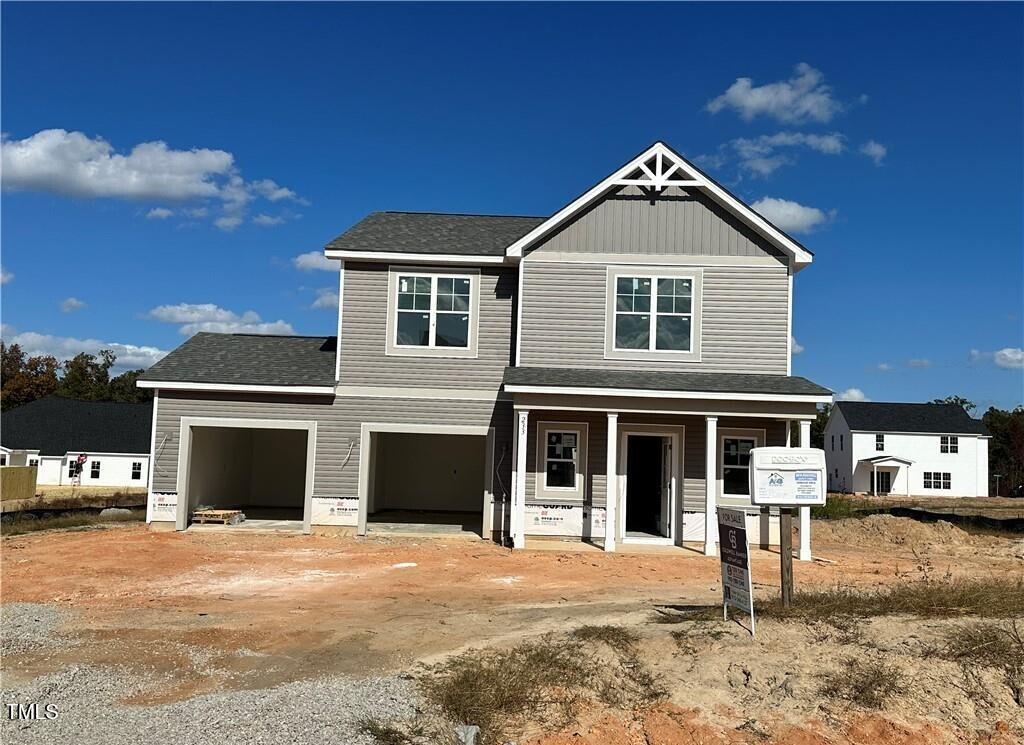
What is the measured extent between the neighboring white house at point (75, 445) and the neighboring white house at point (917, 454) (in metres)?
43.4

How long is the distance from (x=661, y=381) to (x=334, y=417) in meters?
7.30

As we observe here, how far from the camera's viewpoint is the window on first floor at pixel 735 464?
1673cm

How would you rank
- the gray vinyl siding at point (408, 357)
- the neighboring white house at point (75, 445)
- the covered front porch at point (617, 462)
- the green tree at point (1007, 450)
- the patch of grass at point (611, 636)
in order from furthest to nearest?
1. the green tree at point (1007, 450)
2. the neighboring white house at point (75, 445)
3. the gray vinyl siding at point (408, 357)
4. the covered front porch at point (617, 462)
5. the patch of grass at point (611, 636)

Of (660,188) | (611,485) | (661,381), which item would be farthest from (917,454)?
(611,485)

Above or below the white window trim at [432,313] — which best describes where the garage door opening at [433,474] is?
below

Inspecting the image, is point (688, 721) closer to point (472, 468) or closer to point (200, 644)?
point (200, 644)

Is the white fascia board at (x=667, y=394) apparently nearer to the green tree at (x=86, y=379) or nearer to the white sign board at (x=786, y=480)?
the white sign board at (x=786, y=480)

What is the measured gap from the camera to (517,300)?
1786 centimetres

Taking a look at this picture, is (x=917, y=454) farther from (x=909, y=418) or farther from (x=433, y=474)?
(x=433, y=474)

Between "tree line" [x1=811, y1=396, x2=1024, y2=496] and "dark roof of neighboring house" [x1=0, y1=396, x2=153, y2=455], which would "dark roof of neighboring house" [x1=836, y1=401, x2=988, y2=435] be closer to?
"tree line" [x1=811, y1=396, x2=1024, y2=496]

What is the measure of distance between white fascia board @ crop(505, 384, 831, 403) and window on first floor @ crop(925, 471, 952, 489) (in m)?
41.9

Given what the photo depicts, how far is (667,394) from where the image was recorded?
15.5 meters

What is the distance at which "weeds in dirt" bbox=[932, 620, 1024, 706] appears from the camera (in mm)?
6930

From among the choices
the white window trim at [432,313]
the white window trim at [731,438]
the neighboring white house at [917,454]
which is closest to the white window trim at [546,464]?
the white window trim at [432,313]
